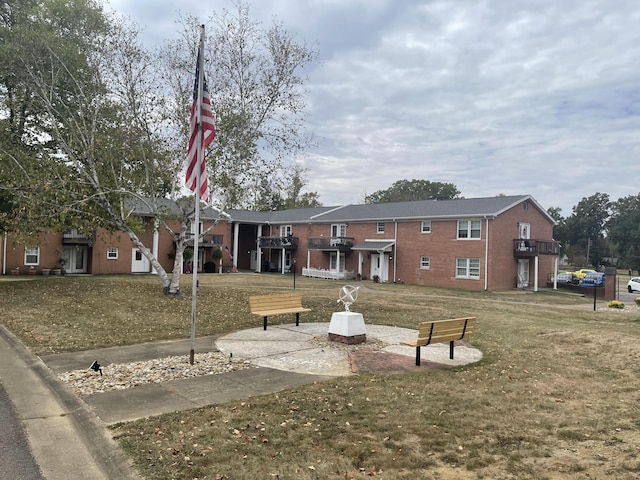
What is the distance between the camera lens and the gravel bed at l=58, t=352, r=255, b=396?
6.96 meters

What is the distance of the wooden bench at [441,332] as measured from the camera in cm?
848

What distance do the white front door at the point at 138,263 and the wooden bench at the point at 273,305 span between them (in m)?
28.2

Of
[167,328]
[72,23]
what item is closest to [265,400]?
[167,328]

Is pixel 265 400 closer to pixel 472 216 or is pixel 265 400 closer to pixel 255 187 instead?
pixel 255 187

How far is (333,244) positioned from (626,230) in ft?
228

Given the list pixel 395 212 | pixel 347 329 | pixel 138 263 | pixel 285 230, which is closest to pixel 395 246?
pixel 395 212

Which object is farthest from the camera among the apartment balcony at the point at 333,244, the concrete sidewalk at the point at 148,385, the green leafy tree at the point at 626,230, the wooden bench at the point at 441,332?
the green leafy tree at the point at 626,230

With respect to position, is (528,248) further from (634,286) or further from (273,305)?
(273,305)

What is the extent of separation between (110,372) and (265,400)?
117 inches

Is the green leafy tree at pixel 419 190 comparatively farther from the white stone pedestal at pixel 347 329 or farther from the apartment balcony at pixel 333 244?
the white stone pedestal at pixel 347 329

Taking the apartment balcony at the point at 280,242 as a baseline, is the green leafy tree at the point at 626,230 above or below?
above

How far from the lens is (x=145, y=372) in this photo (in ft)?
25.2

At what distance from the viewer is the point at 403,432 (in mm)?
5207

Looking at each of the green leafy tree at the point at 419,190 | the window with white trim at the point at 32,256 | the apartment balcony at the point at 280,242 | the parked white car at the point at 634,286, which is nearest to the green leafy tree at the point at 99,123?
the window with white trim at the point at 32,256
